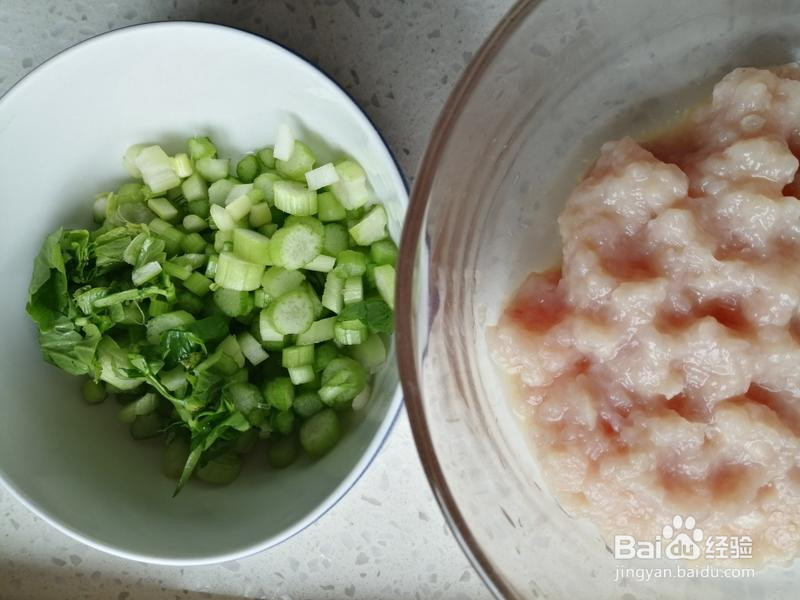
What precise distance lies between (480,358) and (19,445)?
69 centimetres

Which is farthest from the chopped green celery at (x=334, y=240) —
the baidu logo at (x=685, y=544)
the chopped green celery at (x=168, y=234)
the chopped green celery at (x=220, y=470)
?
the baidu logo at (x=685, y=544)

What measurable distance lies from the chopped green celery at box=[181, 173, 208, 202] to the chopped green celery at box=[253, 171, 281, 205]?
9cm

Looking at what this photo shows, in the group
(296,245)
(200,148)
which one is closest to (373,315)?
(296,245)

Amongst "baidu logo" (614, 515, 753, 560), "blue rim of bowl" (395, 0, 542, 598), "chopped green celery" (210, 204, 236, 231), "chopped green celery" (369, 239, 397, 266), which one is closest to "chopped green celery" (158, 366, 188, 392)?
"chopped green celery" (210, 204, 236, 231)

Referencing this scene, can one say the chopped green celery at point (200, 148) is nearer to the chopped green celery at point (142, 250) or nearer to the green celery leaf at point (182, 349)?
the chopped green celery at point (142, 250)

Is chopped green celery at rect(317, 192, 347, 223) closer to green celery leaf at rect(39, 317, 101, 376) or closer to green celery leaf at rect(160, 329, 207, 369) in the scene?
green celery leaf at rect(160, 329, 207, 369)

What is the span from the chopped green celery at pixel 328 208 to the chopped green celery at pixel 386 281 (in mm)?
105

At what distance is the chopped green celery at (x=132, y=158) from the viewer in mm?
1248

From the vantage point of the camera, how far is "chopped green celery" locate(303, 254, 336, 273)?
119 cm

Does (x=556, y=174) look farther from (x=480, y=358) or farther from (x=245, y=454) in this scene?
(x=245, y=454)

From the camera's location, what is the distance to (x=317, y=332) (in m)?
1.20

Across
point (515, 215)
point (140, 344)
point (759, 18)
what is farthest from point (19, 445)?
point (759, 18)

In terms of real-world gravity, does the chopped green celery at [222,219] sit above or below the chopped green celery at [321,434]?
above

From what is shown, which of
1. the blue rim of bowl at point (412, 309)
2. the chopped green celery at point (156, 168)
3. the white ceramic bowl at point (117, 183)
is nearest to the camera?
the blue rim of bowl at point (412, 309)
